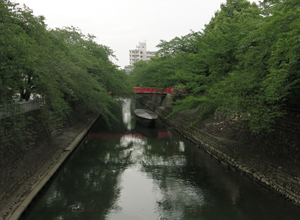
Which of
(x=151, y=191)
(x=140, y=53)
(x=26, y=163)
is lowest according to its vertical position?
(x=151, y=191)

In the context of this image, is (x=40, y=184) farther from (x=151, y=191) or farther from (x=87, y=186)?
(x=151, y=191)

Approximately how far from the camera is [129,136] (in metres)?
24.6

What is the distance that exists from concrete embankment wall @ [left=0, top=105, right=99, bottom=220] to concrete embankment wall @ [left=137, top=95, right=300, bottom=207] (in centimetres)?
973

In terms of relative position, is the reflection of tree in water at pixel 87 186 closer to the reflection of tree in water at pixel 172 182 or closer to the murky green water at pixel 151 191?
the murky green water at pixel 151 191

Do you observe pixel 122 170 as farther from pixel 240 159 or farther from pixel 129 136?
pixel 129 136

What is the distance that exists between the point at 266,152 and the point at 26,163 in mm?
11285

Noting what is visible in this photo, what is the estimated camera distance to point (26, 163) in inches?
426

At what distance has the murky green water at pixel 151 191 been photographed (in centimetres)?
931

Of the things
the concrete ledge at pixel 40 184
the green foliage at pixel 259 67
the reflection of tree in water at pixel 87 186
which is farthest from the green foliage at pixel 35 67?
the green foliage at pixel 259 67

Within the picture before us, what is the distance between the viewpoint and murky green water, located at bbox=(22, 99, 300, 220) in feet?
30.6

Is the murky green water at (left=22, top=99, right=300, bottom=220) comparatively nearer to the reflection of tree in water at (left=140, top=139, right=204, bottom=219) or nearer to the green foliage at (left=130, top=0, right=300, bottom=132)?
the reflection of tree in water at (left=140, top=139, right=204, bottom=219)

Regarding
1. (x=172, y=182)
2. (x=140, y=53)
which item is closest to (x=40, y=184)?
(x=172, y=182)

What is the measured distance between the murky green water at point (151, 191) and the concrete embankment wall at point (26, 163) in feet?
2.33

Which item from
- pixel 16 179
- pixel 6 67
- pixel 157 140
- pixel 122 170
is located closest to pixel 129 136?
pixel 157 140
